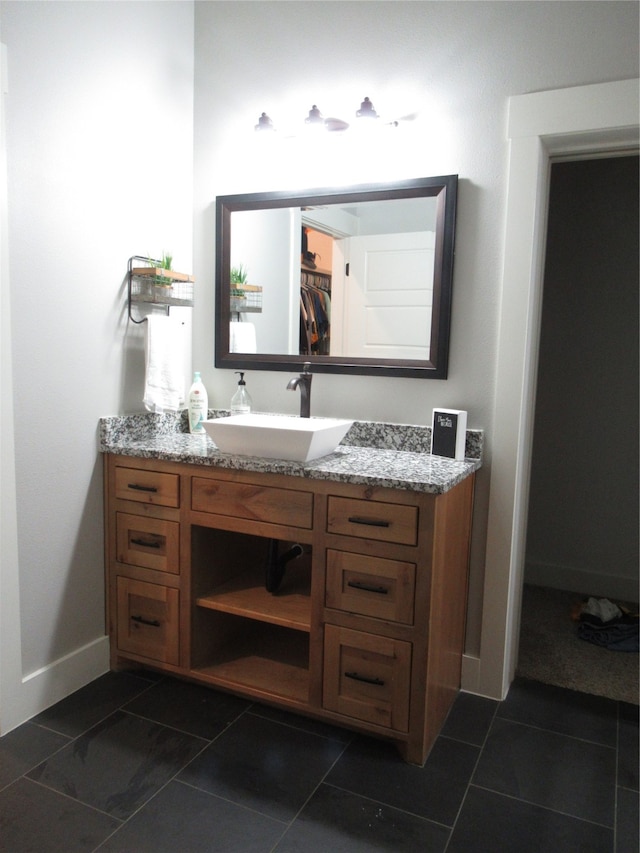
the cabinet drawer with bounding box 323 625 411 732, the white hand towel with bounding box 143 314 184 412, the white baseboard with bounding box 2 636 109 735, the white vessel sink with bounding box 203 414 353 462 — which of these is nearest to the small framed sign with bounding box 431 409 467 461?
the white vessel sink with bounding box 203 414 353 462

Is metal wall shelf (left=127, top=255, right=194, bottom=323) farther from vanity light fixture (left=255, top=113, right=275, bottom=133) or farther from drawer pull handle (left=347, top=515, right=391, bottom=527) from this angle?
drawer pull handle (left=347, top=515, right=391, bottom=527)

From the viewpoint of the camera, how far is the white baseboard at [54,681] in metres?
1.99

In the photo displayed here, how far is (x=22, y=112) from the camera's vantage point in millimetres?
1865

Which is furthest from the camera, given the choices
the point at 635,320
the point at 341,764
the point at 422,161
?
the point at 635,320

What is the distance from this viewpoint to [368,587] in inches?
73.5

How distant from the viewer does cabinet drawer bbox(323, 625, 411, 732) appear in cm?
185

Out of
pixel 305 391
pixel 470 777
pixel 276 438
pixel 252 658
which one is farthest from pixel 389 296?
pixel 470 777

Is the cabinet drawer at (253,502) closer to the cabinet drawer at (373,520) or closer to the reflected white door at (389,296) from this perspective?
the cabinet drawer at (373,520)

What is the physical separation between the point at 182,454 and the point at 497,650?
1.30 meters

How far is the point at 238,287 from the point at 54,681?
5.25 ft

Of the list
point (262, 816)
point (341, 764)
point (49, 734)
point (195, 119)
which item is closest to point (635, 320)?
point (195, 119)

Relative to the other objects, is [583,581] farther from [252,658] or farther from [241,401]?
[241,401]

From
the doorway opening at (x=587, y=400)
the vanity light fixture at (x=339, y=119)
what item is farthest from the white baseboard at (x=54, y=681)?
the vanity light fixture at (x=339, y=119)

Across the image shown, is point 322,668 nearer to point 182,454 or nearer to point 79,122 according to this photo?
point 182,454
